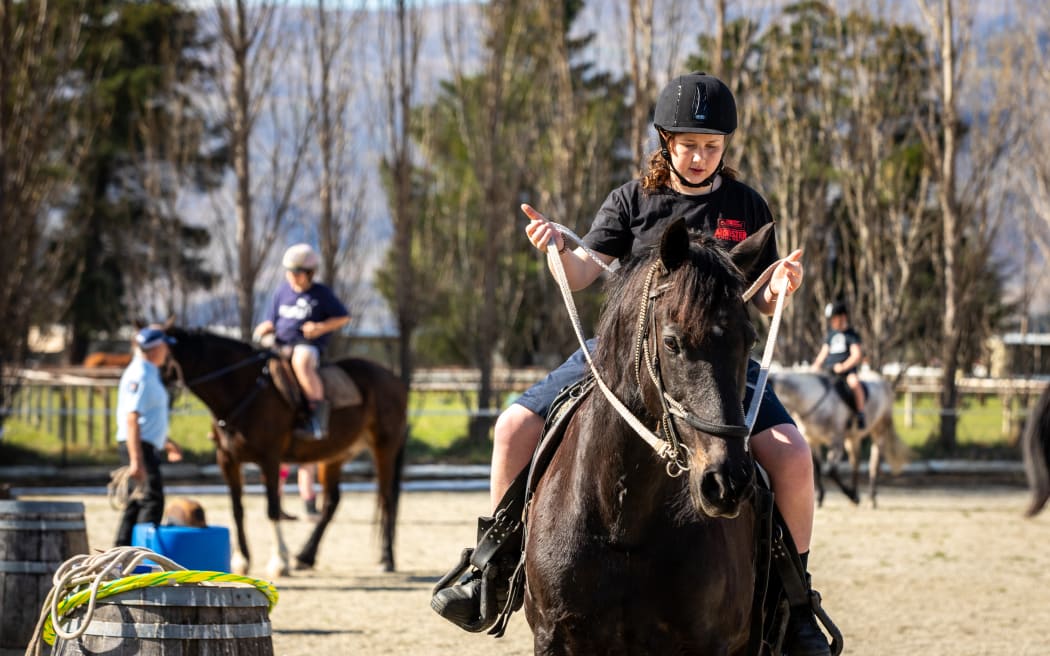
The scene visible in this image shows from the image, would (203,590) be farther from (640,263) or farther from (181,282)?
(181,282)

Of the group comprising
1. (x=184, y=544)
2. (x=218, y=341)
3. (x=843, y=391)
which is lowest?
(x=184, y=544)

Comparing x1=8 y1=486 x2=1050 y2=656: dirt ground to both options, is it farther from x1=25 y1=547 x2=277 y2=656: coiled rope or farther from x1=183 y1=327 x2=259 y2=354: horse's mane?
x1=25 y1=547 x2=277 y2=656: coiled rope

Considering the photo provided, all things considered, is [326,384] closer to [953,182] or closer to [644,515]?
[644,515]

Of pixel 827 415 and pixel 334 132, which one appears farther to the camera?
pixel 334 132

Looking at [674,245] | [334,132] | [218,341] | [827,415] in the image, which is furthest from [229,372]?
[334,132]

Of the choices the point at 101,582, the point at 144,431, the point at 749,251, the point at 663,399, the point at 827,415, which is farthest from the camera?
the point at 827,415

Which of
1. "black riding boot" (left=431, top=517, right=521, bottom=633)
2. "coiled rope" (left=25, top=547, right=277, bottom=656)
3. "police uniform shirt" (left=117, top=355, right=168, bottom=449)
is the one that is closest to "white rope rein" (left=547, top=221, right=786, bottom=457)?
"black riding boot" (left=431, top=517, right=521, bottom=633)

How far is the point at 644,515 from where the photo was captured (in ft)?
11.5

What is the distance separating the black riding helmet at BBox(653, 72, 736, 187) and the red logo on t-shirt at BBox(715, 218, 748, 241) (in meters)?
0.19

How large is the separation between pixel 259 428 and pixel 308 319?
104 centimetres

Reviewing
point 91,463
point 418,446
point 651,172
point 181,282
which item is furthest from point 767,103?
point 651,172

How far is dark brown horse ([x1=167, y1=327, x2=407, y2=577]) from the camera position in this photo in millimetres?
10539

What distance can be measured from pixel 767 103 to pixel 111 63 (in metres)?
18.0

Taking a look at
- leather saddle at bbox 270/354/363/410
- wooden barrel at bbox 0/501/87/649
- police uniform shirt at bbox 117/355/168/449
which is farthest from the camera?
leather saddle at bbox 270/354/363/410
